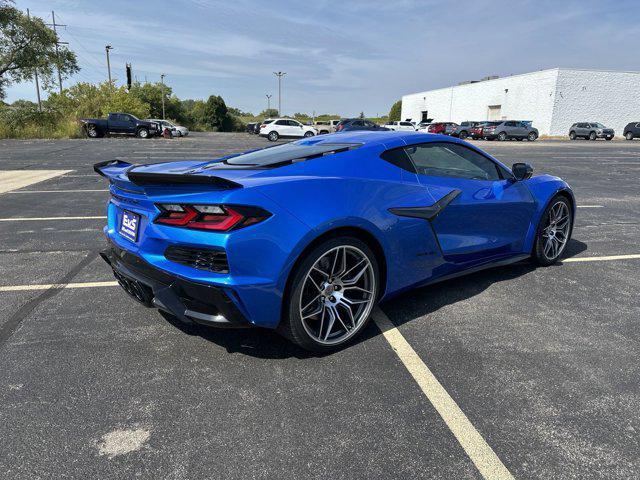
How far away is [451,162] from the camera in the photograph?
12.4ft

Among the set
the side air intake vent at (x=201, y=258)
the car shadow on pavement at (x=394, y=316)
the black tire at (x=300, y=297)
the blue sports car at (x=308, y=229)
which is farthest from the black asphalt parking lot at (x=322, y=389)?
the side air intake vent at (x=201, y=258)

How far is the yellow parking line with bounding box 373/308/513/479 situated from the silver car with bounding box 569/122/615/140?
45285 mm

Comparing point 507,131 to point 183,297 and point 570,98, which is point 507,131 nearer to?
point 570,98

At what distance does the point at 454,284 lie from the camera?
413cm

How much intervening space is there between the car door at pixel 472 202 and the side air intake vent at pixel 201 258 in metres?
1.62

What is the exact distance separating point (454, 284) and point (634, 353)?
1.49 m

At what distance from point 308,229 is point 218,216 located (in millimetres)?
504

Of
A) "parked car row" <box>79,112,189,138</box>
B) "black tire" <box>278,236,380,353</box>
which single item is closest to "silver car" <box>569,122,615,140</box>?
"parked car row" <box>79,112,189,138</box>

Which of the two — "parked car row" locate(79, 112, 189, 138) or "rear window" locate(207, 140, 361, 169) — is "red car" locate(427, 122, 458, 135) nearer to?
"parked car row" locate(79, 112, 189, 138)

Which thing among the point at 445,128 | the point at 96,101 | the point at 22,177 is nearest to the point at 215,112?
the point at 96,101

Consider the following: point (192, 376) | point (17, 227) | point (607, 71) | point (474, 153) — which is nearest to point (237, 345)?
point (192, 376)

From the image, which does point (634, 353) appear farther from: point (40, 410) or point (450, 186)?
point (40, 410)

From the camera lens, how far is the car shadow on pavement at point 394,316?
294 centimetres

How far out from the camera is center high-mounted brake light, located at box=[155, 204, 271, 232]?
238 centimetres
